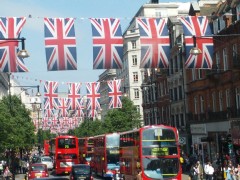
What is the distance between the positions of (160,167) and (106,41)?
25.1ft

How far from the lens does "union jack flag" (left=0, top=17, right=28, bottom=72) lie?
26641mm

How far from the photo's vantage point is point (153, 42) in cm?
2873

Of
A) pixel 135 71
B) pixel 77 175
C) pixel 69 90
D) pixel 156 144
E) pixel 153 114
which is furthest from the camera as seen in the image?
pixel 135 71

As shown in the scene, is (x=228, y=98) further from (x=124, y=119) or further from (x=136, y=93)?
(x=136, y=93)

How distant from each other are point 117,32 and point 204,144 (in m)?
26.6

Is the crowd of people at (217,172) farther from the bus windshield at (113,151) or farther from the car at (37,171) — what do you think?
the car at (37,171)

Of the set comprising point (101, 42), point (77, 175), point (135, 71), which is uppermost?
point (135, 71)

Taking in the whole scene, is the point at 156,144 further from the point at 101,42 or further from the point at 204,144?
the point at 204,144

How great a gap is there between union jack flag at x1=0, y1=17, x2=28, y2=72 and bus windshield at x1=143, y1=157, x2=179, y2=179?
8808 mm

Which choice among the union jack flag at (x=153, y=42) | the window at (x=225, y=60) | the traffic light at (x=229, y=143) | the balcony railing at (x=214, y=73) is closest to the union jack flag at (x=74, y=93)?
the balcony railing at (x=214, y=73)

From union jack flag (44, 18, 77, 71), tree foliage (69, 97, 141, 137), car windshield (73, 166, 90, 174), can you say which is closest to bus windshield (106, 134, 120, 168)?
car windshield (73, 166, 90, 174)

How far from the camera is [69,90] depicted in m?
51.2

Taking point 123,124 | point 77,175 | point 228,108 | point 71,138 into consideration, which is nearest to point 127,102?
point 123,124

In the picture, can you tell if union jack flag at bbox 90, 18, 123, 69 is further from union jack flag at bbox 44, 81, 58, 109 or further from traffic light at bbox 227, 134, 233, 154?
union jack flag at bbox 44, 81, 58, 109
